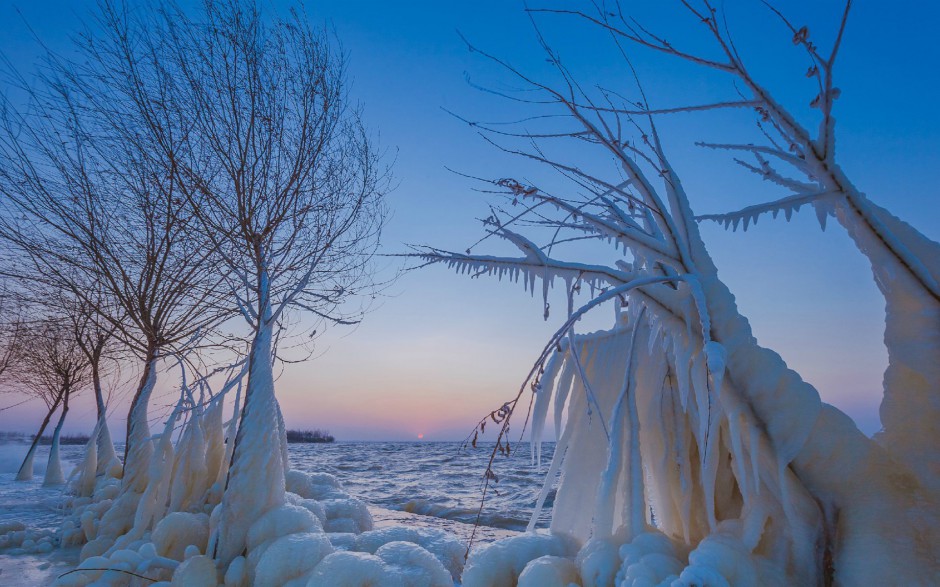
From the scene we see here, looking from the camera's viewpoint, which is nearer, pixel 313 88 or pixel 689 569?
pixel 689 569

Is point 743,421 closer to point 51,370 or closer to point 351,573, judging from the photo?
point 351,573

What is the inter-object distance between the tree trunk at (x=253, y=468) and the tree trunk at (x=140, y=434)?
2.53 m

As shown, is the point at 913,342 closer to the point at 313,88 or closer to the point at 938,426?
the point at 938,426

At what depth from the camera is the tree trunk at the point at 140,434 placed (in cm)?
578

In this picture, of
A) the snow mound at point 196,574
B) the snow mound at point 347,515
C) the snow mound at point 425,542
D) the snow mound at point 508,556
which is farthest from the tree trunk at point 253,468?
the snow mound at point 508,556

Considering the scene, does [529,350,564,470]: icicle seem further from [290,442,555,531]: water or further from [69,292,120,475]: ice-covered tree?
[69,292,120,475]: ice-covered tree

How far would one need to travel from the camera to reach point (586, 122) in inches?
82.0

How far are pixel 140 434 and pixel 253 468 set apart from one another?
13.7ft

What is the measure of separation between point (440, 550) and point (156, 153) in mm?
6093

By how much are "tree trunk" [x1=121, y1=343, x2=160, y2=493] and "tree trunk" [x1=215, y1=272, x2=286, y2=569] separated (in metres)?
2.53

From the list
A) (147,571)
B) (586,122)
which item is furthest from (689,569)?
(147,571)

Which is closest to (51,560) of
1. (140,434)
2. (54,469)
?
(140,434)

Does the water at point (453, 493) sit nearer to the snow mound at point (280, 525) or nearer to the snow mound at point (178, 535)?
the snow mound at point (280, 525)

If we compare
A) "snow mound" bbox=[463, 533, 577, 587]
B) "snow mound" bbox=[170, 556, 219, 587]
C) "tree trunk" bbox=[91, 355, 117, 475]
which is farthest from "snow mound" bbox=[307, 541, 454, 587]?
"tree trunk" bbox=[91, 355, 117, 475]
